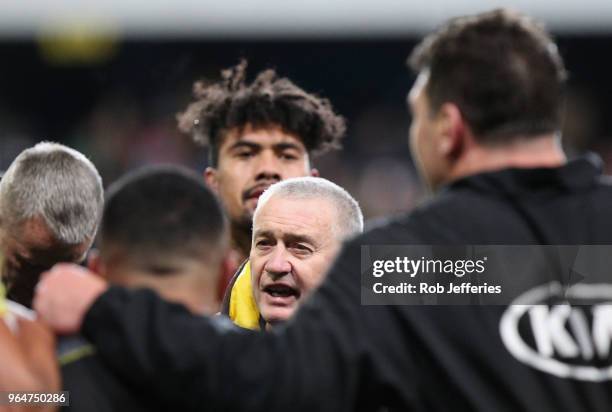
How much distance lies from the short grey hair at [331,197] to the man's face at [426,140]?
3.90ft

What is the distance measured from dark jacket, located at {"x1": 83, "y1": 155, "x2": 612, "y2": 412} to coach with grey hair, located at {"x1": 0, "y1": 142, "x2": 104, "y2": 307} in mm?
741

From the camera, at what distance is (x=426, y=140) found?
7.61 ft

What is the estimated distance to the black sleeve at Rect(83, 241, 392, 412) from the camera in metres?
2.06

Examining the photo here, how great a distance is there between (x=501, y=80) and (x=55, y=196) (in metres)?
1.18

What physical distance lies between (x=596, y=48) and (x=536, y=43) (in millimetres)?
7424

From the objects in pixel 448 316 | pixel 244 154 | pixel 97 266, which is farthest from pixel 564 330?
pixel 244 154

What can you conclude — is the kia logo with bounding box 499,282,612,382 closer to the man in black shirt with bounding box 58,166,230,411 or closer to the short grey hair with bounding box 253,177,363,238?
the man in black shirt with bounding box 58,166,230,411

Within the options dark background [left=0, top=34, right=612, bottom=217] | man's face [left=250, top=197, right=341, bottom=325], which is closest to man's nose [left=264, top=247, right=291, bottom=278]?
man's face [left=250, top=197, right=341, bottom=325]

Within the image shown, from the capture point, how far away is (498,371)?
212cm

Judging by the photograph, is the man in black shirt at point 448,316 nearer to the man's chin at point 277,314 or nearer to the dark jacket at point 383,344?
the dark jacket at point 383,344

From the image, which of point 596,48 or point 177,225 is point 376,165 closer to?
point 596,48

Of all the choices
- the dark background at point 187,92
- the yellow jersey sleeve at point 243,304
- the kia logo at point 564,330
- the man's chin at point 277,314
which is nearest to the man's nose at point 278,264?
the man's chin at point 277,314

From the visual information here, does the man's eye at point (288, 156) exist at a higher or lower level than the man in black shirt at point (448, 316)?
higher

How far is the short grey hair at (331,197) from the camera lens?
3555mm
